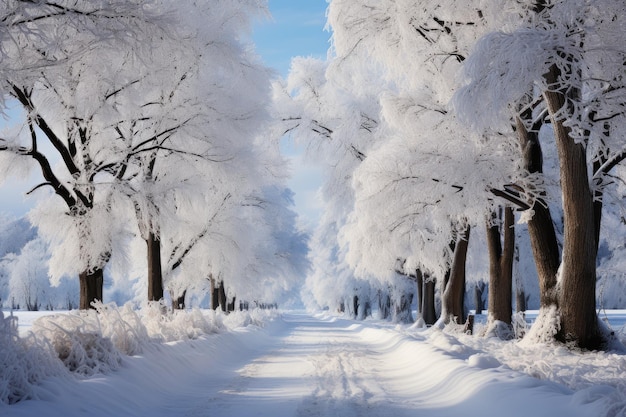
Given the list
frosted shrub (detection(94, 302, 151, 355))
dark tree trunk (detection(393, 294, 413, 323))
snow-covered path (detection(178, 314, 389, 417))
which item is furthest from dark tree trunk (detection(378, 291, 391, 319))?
frosted shrub (detection(94, 302, 151, 355))

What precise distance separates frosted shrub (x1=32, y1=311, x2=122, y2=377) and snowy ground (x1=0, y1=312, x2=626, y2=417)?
0.63 ft

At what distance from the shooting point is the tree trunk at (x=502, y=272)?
15.1 metres

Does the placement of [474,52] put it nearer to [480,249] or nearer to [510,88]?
[510,88]

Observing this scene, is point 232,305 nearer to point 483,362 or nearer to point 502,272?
point 502,272

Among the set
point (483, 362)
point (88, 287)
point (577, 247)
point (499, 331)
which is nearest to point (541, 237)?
point (577, 247)

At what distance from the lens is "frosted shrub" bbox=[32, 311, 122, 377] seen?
6.26m

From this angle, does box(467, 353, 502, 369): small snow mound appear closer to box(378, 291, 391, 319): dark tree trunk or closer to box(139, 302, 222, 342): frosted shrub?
box(139, 302, 222, 342): frosted shrub

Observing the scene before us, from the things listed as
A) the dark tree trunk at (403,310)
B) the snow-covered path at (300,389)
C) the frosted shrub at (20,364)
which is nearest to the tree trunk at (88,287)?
the snow-covered path at (300,389)

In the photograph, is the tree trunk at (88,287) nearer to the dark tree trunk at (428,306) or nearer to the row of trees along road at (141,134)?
the row of trees along road at (141,134)

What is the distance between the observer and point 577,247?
9875mm

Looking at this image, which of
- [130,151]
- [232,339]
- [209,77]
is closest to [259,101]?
[209,77]

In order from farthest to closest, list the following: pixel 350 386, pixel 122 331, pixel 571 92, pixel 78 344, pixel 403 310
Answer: pixel 403 310 < pixel 571 92 < pixel 122 331 < pixel 350 386 < pixel 78 344

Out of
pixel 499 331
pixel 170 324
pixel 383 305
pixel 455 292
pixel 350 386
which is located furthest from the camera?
pixel 383 305

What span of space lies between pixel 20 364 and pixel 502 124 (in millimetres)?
7935
